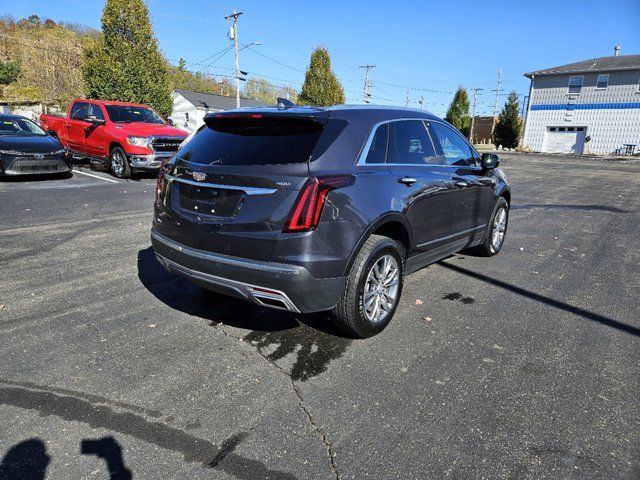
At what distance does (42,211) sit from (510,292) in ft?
23.8

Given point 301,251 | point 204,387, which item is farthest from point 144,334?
point 301,251

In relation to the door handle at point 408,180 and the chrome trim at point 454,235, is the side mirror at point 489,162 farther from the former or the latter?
the door handle at point 408,180

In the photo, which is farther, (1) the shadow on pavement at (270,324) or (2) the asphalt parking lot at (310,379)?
(1) the shadow on pavement at (270,324)

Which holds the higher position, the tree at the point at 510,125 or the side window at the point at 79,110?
the tree at the point at 510,125

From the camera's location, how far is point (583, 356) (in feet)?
11.1

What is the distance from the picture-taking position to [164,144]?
1161cm

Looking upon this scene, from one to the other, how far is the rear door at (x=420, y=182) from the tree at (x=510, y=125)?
1694 inches

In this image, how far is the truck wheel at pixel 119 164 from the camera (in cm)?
1157

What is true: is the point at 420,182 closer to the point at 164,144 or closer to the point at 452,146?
the point at 452,146

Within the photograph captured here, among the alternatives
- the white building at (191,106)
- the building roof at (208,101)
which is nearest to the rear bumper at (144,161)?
the white building at (191,106)

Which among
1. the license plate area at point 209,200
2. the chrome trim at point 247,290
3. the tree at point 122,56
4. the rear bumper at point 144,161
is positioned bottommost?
the chrome trim at point 247,290

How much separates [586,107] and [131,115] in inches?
1522

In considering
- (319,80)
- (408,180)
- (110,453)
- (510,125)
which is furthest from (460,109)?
(110,453)

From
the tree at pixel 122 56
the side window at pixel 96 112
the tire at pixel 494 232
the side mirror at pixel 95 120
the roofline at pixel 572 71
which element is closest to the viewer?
the tire at pixel 494 232
